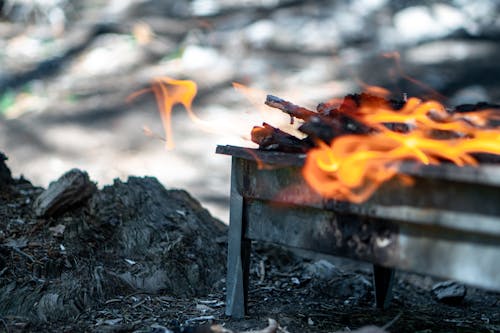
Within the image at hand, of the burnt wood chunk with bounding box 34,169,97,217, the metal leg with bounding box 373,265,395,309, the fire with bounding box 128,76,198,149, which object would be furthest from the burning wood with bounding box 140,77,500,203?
the fire with bounding box 128,76,198,149

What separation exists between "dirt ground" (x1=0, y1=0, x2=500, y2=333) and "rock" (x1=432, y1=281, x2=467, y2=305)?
103mm

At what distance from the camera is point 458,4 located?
29.7ft

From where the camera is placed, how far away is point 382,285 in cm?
416

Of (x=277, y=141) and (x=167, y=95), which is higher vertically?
(x=167, y=95)

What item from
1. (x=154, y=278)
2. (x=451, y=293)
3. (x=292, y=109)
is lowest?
(x=451, y=293)

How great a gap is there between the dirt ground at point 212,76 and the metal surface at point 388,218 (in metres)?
1.03

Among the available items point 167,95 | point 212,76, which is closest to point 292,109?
point 167,95

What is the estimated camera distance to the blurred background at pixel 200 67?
739 centimetres

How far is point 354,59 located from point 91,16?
13.9 ft

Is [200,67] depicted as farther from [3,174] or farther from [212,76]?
[3,174]

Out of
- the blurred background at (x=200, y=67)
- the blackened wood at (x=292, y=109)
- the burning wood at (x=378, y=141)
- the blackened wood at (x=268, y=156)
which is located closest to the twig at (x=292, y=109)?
the blackened wood at (x=292, y=109)

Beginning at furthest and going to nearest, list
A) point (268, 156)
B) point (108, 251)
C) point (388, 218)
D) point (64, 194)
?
point (64, 194), point (108, 251), point (268, 156), point (388, 218)

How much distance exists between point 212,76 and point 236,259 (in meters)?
5.64

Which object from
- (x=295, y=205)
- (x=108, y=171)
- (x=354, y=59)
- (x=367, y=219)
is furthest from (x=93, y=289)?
(x=354, y=59)
